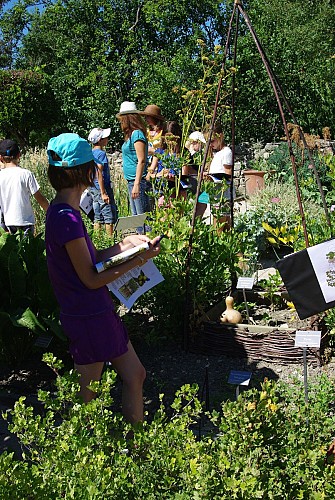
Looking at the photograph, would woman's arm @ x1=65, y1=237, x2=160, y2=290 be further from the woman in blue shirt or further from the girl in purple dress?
the woman in blue shirt

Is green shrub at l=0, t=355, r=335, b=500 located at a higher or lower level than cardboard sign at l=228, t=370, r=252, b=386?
higher

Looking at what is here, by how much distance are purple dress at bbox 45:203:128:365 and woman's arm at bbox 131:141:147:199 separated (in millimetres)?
3470

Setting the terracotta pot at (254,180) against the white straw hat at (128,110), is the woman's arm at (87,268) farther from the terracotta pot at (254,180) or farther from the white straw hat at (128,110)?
the terracotta pot at (254,180)

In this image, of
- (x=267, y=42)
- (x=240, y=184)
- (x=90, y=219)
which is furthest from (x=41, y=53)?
(x=90, y=219)

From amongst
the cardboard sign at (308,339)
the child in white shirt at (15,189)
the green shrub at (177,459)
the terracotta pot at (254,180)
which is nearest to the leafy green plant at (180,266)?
the child in white shirt at (15,189)

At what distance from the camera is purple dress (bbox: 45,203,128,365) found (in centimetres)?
261

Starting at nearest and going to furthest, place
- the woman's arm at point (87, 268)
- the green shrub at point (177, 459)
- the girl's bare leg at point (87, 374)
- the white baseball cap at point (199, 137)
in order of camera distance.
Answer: the green shrub at point (177, 459)
the woman's arm at point (87, 268)
the girl's bare leg at point (87, 374)
the white baseball cap at point (199, 137)

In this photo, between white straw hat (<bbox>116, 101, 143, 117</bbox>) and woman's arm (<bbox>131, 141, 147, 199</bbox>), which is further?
white straw hat (<bbox>116, 101, 143, 117</bbox>)

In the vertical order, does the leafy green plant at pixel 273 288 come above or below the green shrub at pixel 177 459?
below

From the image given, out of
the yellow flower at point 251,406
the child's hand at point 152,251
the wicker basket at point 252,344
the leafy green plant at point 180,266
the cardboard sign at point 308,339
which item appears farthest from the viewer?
the leafy green plant at point 180,266

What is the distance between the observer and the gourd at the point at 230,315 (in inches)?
169

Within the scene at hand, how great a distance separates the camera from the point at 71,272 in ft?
8.65

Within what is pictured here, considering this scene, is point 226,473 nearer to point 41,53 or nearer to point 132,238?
point 132,238

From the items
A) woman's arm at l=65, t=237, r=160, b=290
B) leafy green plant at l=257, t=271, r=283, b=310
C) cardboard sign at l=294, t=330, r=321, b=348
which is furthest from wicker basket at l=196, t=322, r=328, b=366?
woman's arm at l=65, t=237, r=160, b=290
